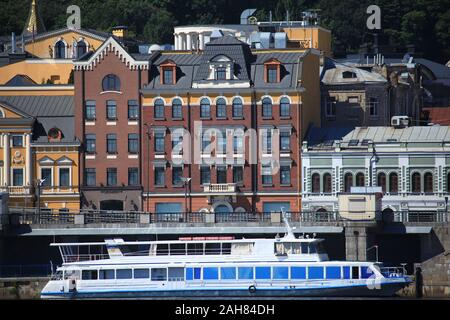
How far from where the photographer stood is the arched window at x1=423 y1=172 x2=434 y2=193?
240ft

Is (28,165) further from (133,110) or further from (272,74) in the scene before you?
(272,74)

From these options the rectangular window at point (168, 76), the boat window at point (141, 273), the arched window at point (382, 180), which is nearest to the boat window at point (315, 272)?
the boat window at point (141, 273)

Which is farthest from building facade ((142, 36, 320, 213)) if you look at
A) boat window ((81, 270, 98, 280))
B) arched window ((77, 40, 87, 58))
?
boat window ((81, 270, 98, 280))

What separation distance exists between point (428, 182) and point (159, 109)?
48.4 ft

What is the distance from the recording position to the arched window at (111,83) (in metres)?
76.8

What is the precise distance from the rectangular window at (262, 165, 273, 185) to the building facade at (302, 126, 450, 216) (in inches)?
69.7

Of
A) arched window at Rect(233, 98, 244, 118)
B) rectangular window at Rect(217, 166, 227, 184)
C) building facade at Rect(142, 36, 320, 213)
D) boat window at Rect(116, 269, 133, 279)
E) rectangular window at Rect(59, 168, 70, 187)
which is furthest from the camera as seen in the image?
rectangular window at Rect(59, 168, 70, 187)

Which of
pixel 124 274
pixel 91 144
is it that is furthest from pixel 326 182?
pixel 124 274

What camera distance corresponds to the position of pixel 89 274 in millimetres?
55094

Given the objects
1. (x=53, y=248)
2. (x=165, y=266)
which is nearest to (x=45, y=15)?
(x=53, y=248)

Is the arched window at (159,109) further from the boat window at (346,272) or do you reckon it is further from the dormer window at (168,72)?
the boat window at (346,272)

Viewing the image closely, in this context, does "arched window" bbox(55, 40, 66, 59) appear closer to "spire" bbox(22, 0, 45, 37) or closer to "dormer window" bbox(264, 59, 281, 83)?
"spire" bbox(22, 0, 45, 37)

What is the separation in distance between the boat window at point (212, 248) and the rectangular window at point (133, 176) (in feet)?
62.9

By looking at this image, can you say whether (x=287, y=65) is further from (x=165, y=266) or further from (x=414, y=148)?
(x=165, y=266)
